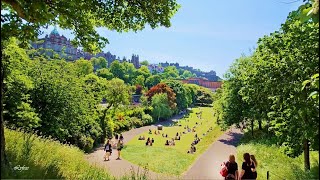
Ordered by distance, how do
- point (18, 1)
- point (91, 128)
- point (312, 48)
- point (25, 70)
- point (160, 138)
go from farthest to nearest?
point (160, 138) → point (91, 128) → point (25, 70) → point (312, 48) → point (18, 1)

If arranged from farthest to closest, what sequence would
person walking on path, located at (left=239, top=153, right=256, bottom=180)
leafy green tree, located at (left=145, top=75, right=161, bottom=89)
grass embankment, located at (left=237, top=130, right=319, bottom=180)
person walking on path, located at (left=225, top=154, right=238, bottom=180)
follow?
1. leafy green tree, located at (left=145, top=75, right=161, bottom=89)
2. grass embankment, located at (left=237, top=130, right=319, bottom=180)
3. person walking on path, located at (left=225, top=154, right=238, bottom=180)
4. person walking on path, located at (left=239, top=153, right=256, bottom=180)

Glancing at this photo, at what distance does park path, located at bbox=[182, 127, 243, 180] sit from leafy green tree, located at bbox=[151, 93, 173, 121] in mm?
31187

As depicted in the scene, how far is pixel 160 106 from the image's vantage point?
71.3 m

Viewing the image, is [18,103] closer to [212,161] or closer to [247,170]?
[247,170]

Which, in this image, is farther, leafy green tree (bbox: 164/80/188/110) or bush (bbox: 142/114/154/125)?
leafy green tree (bbox: 164/80/188/110)

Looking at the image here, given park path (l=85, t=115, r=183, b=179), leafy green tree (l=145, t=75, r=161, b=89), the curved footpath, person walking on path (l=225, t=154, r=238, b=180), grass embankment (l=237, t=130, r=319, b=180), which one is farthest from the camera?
leafy green tree (l=145, t=75, r=161, b=89)

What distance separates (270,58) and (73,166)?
9.05m

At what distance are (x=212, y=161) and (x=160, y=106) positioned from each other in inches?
1801

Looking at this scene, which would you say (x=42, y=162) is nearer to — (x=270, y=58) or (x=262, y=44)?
(x=270, y=58)

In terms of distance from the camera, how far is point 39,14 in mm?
7430

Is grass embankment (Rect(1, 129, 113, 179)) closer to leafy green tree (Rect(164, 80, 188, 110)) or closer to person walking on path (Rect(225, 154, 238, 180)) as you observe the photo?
person walking on path (Rect(225, 154, 238, 180))

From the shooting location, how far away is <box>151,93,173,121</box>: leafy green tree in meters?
70.4

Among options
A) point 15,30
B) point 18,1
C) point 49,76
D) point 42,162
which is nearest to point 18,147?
point 42,162

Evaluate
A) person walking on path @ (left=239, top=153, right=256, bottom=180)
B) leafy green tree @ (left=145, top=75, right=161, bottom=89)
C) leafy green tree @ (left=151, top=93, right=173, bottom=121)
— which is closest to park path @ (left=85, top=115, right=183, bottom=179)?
leafy green tree @ (left=151, top=93, right=173, bottom=121)
